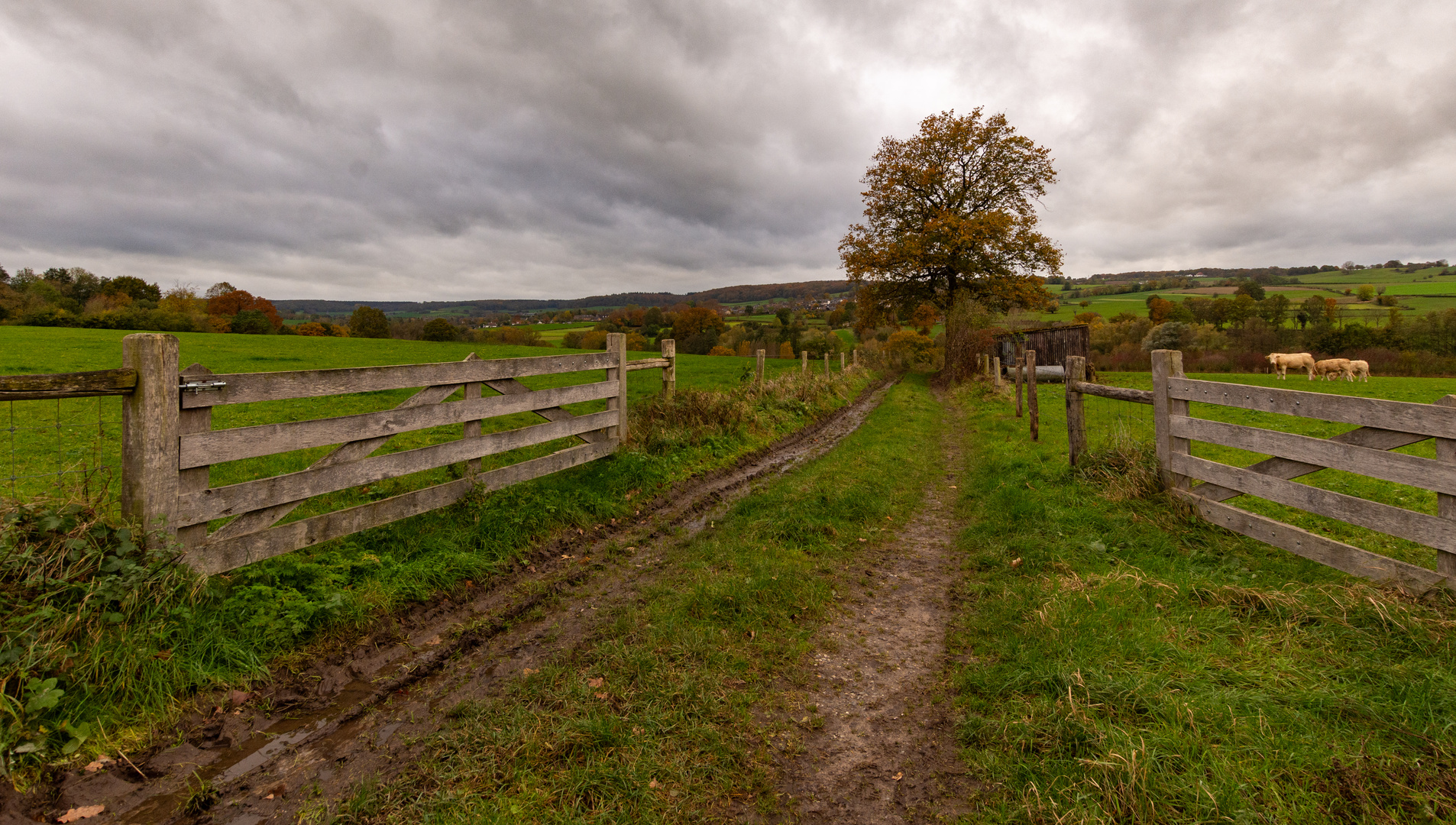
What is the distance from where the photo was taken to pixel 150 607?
363 cm

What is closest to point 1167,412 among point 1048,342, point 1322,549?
point 1322,549

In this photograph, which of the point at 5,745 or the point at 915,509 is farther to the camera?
the point at 915,509

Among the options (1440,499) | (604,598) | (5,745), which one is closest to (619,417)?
(604,598)

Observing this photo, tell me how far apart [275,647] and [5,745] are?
1229 mm

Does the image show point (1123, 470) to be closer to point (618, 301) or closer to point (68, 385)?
point (68, 385)

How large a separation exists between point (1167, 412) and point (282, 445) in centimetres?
866

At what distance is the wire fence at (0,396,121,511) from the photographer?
3.97 m

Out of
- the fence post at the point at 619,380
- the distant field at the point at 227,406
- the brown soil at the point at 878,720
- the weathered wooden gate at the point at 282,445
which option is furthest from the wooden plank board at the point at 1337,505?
the distant field at the point at 227,406

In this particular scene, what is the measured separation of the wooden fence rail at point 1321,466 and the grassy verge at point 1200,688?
0.22 metres

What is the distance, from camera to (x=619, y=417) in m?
9.26

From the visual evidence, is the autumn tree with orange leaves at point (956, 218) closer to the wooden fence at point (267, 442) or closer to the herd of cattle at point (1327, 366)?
the herd of cattle at point (1327, 366)

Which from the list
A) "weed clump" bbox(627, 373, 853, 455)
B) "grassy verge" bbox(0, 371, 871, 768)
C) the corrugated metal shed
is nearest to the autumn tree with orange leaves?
the corrugated metal shed

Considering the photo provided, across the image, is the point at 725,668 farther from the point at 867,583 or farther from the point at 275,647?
the point at 275,647

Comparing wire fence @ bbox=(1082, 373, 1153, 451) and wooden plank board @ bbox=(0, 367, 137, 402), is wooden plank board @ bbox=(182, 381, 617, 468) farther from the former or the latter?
wire fence @ bbox=(1082, 373, 1153, 451)
